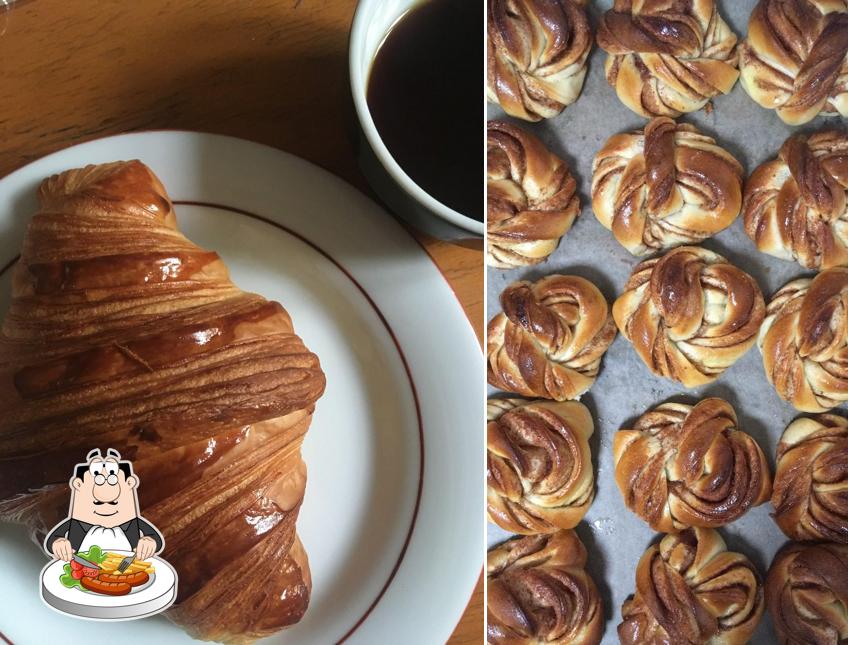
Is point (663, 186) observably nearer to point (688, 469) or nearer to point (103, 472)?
point (688, 469)

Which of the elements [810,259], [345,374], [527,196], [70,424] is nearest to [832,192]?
[810,259]

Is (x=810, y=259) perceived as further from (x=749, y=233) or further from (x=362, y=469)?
(x=362, y=469)

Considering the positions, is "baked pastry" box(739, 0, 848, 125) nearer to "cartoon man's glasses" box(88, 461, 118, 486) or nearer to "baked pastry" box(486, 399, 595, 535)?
"baked pastry" box(486, 399, 595, 535)

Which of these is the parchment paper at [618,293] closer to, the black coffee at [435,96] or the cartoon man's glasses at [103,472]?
the black coffee at [435,96]

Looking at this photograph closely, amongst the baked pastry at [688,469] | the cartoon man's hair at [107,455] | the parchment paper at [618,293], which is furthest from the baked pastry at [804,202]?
the cartoon man's hair at [107,455]

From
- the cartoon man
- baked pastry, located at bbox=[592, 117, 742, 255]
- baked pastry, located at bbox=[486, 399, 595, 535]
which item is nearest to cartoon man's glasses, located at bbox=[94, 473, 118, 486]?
the cartoon man

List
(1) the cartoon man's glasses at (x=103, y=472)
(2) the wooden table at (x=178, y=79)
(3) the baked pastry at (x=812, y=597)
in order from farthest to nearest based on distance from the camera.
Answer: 1. (2) the wooden table at (x=178, y=79)
2. (1) the cartoon man's glasses at (x=103, y=472)
3. (3) the baked pastry at (x=812, y=597)

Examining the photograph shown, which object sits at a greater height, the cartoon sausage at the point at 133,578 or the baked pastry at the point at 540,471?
the baked pastry at the point at 540,471

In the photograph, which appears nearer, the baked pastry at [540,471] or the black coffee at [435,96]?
the baked pastry at [540,471]
